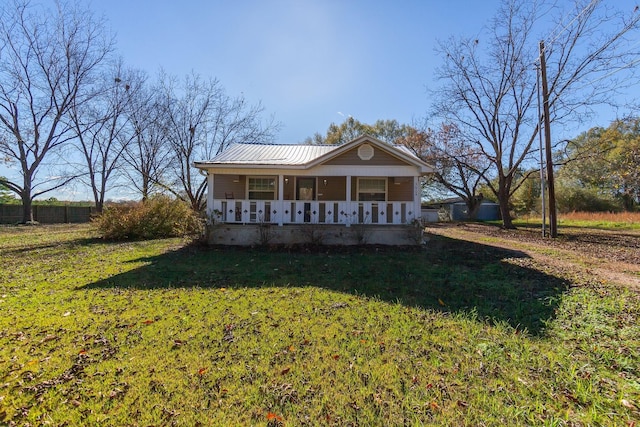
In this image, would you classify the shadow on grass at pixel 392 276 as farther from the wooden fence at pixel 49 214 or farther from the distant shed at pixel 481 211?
the distant shed at pixel 481 211

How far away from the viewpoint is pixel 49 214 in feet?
87.9

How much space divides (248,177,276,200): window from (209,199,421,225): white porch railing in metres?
1.86

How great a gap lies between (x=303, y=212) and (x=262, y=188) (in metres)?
2.78

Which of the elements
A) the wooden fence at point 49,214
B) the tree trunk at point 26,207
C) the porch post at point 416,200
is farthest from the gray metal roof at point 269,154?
the tree trunk at point 26,207

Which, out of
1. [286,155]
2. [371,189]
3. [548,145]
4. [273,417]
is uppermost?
[548,145]

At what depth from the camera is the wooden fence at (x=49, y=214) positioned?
2475 centimetres

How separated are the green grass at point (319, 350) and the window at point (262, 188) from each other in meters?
6.65

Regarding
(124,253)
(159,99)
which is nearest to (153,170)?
(159,99)

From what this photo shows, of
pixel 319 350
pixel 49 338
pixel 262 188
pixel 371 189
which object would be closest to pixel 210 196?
pixel 262 188

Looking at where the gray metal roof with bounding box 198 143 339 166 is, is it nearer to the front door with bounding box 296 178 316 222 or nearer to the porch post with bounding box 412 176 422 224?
the front door with bounding box 296 178 316 222

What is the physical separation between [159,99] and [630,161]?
27259 millimetres

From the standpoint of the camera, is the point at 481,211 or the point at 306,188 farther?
the point at 481,211

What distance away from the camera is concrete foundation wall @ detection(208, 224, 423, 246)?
10.6m

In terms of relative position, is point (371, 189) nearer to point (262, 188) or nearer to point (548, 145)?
point (262, 188)
